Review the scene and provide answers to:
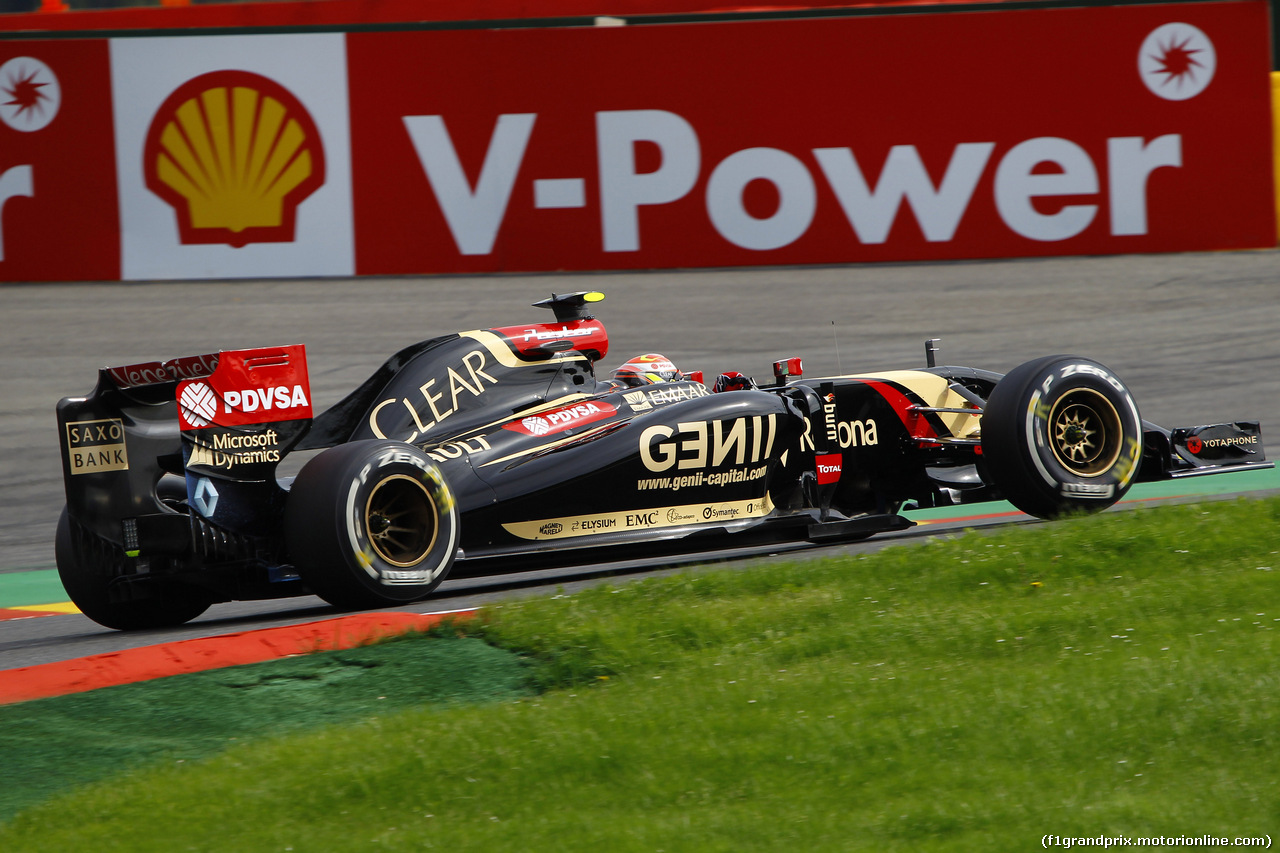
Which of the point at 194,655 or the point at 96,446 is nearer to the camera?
the point at 194,655

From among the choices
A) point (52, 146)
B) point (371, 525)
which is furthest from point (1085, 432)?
point (52, 146)

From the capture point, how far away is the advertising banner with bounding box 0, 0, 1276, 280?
687 inches

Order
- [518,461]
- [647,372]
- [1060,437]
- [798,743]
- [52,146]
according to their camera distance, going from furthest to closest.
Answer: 1. [52,146]
2. [647,372]
3. [1060,437]
4. [518,461]
5. [798,743]

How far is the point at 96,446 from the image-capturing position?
24.1 feet

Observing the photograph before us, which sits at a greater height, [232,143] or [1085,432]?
[232,143]

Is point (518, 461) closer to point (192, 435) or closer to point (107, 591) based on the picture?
point (192, 435)

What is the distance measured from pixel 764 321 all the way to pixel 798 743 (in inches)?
484

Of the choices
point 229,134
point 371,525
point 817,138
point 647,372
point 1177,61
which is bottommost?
point 371,525

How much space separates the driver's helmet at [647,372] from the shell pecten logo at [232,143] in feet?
31.2

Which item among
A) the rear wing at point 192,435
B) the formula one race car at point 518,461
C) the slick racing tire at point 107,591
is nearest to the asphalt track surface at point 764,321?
the formula one race car at point 518,461

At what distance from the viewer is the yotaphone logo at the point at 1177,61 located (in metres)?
17.6

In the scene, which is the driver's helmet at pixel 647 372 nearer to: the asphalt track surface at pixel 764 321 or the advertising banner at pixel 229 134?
the asphalt track surface at pixel 764 321

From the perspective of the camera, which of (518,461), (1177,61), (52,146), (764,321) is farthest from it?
(1177,61)

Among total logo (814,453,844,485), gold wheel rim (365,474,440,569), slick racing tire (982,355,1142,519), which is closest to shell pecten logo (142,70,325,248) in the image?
total logo (814,453,844,485)
